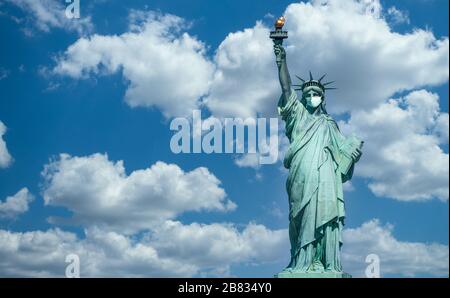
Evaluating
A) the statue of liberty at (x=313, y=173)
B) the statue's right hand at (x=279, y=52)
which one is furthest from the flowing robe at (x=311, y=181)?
the statue's right hand at (x=279, y=52)

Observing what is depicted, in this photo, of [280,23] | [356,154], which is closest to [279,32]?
[280,23]

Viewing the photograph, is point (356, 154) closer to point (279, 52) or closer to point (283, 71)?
point (283, 71)

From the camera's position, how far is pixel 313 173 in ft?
99.2

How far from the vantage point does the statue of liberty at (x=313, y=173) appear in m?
29.6

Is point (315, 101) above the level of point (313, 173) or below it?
above

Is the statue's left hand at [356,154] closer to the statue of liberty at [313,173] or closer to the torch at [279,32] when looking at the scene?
the statue of liberty at [313,173]

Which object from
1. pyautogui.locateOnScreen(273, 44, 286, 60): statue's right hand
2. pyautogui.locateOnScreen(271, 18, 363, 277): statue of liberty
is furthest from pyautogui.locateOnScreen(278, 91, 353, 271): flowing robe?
pyautogui.locateOnScreen(273, 44, 286, 60): statue's right hand

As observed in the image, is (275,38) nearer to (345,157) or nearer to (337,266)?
(345,157)

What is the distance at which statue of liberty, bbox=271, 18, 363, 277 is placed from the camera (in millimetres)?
29641

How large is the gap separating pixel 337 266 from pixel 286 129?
6.71 m

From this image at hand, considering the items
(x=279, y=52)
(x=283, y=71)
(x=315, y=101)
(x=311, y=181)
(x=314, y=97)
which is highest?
(x=279, y=52)

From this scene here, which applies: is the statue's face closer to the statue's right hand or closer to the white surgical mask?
the white surgical mask
